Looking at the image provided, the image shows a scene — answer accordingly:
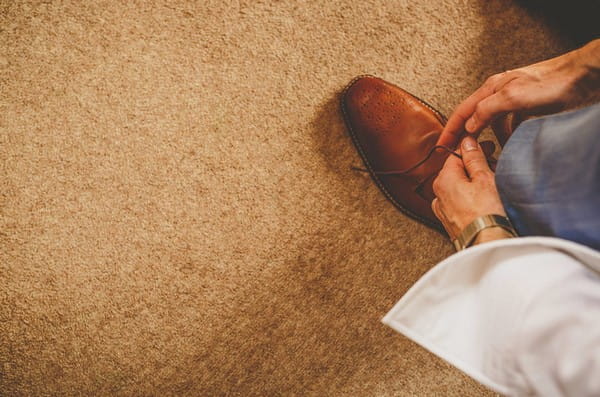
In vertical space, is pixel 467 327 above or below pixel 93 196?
above

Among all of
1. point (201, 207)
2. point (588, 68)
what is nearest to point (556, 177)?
point (588, 68)

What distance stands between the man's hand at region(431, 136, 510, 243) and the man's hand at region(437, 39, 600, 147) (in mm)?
52

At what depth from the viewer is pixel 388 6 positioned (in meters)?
0.79

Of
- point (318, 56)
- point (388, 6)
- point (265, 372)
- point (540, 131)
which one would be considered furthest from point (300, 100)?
point (265, 372)

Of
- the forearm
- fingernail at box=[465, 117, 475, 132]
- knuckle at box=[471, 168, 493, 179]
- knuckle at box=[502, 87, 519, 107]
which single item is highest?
the forearm

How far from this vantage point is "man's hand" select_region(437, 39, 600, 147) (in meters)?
0.52

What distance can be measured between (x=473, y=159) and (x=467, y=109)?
0.09m

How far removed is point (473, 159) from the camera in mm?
597

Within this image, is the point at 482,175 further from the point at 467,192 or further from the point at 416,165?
the point at 416,165

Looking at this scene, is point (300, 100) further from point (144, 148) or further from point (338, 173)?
point (144, 148)

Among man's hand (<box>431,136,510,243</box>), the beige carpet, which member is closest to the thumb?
man's hand (<box>431,136,510,243</box>)

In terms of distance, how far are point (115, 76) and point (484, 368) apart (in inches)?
31.3

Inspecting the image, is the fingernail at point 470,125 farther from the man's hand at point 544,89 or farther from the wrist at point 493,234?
the wrist at point 493,234

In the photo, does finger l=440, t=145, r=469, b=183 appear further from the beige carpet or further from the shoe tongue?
the beige carpet
